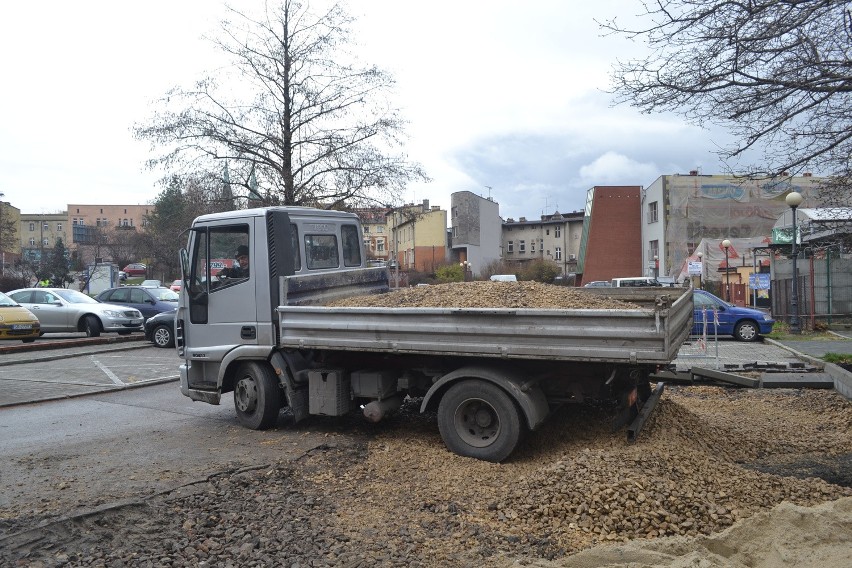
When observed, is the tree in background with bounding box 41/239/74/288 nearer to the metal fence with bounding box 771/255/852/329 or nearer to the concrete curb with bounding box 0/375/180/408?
the concrete curb with bounding box 0/375/180/408

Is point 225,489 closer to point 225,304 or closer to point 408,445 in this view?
point 408,445

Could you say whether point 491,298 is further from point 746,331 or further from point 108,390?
point 746,331

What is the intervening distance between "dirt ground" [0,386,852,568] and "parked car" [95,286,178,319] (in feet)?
59.7

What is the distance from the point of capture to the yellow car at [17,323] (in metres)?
19.4

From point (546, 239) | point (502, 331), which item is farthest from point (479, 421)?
point (546, 239)

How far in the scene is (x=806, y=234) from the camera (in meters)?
22.0

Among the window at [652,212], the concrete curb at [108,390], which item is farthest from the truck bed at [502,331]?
the window at [652,212]

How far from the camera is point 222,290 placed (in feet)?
27.6

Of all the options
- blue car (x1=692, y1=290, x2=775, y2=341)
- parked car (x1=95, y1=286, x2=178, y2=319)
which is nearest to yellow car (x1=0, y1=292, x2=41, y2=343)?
parked car (x1=95, y1=286, x2=178, y2=319)

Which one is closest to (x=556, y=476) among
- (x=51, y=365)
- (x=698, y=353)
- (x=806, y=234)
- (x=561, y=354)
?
(x=561, y=354)

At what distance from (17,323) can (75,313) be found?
221cm

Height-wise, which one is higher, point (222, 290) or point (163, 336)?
point (222, 290)

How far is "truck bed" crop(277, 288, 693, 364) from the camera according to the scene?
5742 millimetres

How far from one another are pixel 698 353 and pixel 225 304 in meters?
11.2
